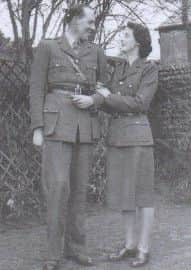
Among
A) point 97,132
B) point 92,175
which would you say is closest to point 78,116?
point 97,132

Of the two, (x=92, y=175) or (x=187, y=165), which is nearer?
(x=92, y=175)

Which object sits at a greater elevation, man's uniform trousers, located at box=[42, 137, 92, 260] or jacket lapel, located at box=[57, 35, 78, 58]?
jacket lapel, located at box=[57, 35, 78, 58]

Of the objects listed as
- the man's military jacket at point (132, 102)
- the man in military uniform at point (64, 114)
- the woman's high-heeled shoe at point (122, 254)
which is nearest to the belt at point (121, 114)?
the man's military jacket at point (132, 102)

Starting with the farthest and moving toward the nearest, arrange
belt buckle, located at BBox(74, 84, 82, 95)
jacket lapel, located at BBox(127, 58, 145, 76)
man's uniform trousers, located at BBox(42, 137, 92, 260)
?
jacket lapel, located at BBox(127, 58, 145, 76)
belt buckle, located at BBox(74, 84, 82, 95)
man's uniform trousers, located at BBox(42, 137, 92, 260)

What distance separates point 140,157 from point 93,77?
76 cm

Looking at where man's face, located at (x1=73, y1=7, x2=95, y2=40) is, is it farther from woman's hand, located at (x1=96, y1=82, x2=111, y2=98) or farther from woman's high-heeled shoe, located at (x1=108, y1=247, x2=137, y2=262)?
woman's high-heeled shoe, located at (x1=108, y1=247, x2=137, y2=262)

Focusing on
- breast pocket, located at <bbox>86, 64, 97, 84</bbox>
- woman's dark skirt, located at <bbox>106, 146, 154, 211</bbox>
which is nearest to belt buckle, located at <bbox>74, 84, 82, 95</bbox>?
breast pocket, located at <bbox>86, 64, 97, 84</bbox>

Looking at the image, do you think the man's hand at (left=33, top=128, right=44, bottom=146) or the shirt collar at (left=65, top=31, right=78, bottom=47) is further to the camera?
the shirt collar at (left=65, top=31, right=78, bottom=47)

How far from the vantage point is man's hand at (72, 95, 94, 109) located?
4852 mm

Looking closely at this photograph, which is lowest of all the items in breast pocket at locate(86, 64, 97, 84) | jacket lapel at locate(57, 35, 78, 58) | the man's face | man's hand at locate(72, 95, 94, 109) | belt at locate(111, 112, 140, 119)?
belt at locate(111, 112, 140, 119)

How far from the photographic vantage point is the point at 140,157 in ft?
16.7

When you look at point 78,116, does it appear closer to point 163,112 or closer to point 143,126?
point 143,126

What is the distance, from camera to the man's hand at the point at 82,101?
4852mm

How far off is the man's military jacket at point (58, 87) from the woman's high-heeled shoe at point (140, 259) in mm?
1018
